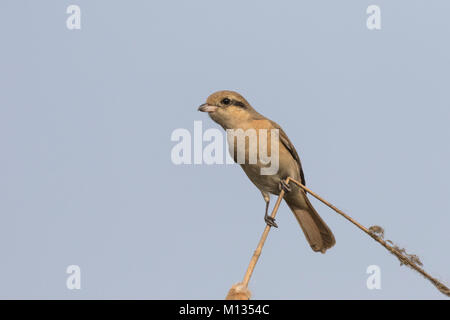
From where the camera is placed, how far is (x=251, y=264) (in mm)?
2811

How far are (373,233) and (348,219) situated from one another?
0.21 metres

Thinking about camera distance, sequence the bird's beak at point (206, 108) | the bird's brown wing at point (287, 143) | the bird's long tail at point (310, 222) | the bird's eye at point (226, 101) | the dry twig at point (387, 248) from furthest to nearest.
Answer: the bird's long tail at point (310, 222), the bird's brown wing at point (287, 143), the bird's eye at point (226, 101), the bird's beak at point (206, 108), the dry twig at point (387, 248)

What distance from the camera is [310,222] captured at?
653 centimetres

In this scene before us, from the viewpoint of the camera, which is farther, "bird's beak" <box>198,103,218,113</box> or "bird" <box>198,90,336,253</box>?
"bird" <box>198,90,336,253</box>

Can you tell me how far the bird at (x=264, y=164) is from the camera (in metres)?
5.62

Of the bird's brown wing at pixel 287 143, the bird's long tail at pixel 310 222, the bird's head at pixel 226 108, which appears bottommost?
the bird's long tail at pixel 310 222

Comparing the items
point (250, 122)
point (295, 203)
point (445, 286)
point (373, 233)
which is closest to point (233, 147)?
point (250, 122)

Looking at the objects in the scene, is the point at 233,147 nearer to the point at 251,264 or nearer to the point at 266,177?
the point at 266,177

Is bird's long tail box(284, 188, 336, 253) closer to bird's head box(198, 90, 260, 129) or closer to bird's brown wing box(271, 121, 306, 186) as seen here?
bird's brown wing box(271, 121, 306, 186)

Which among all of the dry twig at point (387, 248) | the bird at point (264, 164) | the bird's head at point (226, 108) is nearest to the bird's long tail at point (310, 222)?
the bird at point (264, 164)

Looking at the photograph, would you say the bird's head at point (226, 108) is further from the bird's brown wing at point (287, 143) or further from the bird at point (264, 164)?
the bird's brown wing at point (287, 143)

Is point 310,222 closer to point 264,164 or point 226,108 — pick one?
point 264,164

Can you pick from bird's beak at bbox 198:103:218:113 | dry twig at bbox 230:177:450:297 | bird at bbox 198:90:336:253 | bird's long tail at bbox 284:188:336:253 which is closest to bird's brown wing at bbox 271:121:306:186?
bird at bbox 198:90:336:253

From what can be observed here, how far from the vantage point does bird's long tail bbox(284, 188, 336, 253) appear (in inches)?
250
